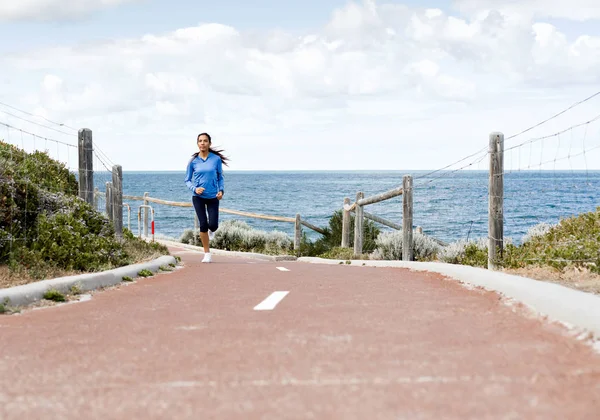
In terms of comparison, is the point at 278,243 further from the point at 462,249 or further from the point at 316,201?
the point at 316,201

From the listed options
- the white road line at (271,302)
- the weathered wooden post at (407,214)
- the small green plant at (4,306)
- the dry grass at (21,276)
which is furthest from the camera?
the weathered wooden post at (407,214)

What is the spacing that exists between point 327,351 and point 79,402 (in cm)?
179

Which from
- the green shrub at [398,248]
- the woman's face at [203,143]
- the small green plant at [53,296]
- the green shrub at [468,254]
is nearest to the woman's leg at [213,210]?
the woman's face at [203,143]

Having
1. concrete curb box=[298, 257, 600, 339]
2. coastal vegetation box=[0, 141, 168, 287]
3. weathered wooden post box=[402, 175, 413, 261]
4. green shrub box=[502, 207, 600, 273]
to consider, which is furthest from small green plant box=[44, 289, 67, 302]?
weathered wooden post box=[402, 175, 413, 261]

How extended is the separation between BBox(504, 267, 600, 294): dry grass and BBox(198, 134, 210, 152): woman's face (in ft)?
22.7

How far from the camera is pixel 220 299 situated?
838cm

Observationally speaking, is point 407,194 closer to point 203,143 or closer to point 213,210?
point 213,210

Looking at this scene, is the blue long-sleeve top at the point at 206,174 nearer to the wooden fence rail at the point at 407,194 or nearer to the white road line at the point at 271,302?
the wooden fence rail at the point at 407,194

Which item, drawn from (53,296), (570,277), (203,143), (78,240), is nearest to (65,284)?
(53,296)

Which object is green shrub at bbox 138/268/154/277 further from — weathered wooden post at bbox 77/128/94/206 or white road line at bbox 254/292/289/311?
white road line at bbox 254/292/289/311

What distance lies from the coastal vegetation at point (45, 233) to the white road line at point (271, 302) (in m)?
3.19

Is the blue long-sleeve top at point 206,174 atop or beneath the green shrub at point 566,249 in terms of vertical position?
atop

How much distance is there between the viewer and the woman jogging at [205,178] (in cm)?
1515

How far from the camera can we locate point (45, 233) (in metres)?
11.2
